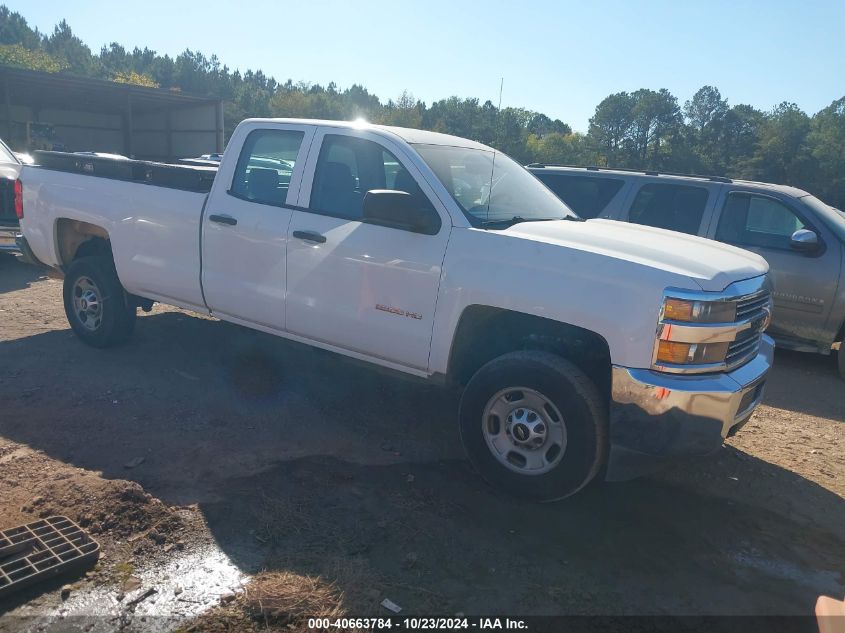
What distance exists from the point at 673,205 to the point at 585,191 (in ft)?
3.22

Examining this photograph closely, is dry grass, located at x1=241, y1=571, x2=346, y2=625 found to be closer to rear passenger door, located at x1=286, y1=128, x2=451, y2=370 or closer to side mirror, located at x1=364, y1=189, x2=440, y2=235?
rear passenger door, located at x1=286, y1=128, x2=451, y2=370

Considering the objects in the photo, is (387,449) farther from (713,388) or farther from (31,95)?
(31,95)

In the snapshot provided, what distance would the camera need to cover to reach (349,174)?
4.86m

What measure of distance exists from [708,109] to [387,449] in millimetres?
55211

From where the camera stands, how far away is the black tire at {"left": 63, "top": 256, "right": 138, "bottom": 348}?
613 centimetres

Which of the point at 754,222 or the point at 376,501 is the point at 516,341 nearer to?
the point at 376,501

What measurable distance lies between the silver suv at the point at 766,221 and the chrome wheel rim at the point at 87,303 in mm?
5049

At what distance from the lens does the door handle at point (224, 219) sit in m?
5.12

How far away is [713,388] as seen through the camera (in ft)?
11.8

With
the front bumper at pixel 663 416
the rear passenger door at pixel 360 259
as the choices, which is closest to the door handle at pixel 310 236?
the rear passenger door at pixel 360 259

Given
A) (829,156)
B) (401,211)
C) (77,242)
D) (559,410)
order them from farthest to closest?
1. (829,156)
2. (77,242)
3. (401,211)
4. (559,410)

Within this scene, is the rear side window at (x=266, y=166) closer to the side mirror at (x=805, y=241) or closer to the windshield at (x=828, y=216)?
the side mirror at (x=805, y=241)

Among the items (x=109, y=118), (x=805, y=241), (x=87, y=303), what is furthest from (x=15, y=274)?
(x=109, y=118)

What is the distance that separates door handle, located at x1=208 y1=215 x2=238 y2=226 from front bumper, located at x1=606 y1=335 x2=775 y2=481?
2.99 metres
